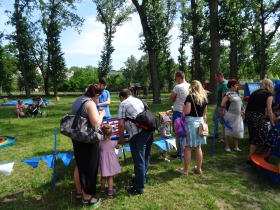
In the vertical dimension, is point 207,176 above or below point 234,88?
below

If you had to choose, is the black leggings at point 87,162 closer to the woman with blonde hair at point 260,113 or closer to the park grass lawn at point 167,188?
the park grass lawn at point 167,188

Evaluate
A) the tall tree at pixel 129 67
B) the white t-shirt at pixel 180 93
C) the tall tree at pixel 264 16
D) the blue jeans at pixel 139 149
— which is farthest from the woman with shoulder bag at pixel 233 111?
the tall tree at pixel 129 67

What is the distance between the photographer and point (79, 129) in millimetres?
2836

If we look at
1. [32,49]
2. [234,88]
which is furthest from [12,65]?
[234,88]

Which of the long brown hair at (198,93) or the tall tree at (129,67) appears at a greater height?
the tall tree at (129,67)

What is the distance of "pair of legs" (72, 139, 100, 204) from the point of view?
3.02 metres

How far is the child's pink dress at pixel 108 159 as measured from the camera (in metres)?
3.52

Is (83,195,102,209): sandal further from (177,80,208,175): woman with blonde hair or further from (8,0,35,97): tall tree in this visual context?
(8,0,35,97): tall tree

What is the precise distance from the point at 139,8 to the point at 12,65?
82.0 ft

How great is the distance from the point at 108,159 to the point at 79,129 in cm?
96

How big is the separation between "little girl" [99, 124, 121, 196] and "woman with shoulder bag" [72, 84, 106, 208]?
1.16ft

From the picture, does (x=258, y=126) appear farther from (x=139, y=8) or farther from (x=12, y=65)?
(x=12, y=65)

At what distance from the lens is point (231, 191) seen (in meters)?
3.67

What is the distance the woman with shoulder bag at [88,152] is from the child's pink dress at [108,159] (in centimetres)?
37
